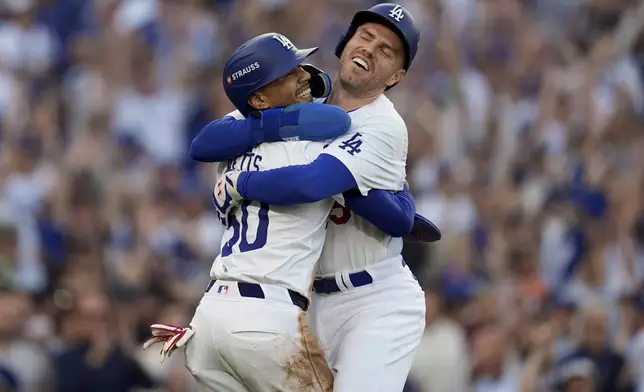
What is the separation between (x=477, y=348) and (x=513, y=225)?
2379mm

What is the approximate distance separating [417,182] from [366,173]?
649 cm

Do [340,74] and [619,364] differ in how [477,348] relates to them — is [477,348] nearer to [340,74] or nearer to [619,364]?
[619,364]

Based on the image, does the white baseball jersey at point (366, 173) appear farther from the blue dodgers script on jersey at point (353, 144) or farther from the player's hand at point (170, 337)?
the player's hand at point (170, 337)

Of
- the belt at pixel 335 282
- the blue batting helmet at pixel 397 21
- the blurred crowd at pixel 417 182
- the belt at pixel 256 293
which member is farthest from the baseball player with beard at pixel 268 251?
the blurred crowd at pixel 417 182

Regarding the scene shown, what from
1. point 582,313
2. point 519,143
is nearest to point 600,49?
point 519,143

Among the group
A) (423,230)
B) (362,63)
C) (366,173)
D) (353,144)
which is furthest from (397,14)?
(423,230)

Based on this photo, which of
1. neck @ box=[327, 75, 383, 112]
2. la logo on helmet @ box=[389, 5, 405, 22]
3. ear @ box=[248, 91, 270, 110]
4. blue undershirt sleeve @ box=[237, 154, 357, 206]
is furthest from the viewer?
neck @ box=[327, 75, 383, 112]

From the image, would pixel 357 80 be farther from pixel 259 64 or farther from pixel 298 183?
pixel 298 183

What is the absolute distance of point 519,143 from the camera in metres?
13.0

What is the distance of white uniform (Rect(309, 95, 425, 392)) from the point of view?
18.1 ft

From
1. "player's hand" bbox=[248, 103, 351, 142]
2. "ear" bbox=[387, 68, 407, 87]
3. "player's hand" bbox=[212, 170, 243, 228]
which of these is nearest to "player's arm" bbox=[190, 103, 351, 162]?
"player's hand" bbox=[248, 103, 351, 142]

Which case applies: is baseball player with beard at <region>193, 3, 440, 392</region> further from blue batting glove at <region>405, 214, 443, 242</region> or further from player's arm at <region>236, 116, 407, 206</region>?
blue batting glove at <region>405, 214, 443, 242</region>

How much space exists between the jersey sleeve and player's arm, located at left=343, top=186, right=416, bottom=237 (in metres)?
0.04

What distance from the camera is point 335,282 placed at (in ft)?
19.2
